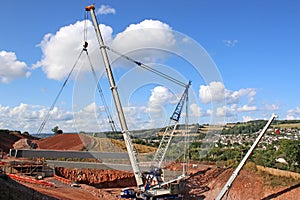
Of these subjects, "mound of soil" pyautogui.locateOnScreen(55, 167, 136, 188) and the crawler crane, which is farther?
"mound of soil" pyautogui.locateOnScreen(55, 167, 136, 188)

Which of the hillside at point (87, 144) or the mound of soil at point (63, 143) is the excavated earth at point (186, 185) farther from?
the mound of soil at point (63, 143)

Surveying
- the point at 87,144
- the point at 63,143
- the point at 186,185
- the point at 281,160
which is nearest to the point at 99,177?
the point at 87,144

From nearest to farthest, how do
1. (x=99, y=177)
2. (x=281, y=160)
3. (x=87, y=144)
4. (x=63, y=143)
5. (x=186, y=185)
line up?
(x=186, y=185)
(x=99, y=177)
(x=281, y=160)
(x=87, y=144)
(x=63, y=143)

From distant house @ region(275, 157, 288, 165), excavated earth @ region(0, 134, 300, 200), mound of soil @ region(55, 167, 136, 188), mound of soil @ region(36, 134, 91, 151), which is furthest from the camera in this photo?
mound of soil @ region(36, 134, 91, 151)

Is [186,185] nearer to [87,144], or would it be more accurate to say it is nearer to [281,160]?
[281,160]

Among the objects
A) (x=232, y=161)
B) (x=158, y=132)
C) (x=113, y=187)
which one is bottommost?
(x=113, y=187)

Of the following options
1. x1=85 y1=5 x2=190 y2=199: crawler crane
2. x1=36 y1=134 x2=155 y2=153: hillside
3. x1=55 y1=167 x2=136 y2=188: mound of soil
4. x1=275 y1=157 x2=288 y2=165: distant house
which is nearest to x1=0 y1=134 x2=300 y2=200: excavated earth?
x1=55 y1=167 x2=136 y2=188: mound of soil

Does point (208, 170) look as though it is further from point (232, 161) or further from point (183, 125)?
point (183, 125)

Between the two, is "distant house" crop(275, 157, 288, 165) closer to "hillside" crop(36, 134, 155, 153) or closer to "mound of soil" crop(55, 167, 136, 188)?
"hillside" crop(36, 134, 155, 153)

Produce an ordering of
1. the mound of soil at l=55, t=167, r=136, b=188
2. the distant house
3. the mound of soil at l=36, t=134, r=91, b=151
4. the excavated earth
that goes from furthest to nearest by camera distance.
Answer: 1. the mound of soil at l=36, t=134, r=91, b=151
2. the distant house
3. the mound of soil at l=55, t=167, r=136, b=188
4. the excavated earth

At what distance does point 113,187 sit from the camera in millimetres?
45562

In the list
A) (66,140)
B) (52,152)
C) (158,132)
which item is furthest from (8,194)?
(66,140)

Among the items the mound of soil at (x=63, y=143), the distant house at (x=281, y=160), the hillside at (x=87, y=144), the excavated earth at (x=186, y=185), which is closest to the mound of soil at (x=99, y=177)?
the excavated earth at (x=186, y=185)

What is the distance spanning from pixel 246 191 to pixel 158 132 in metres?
11.4
